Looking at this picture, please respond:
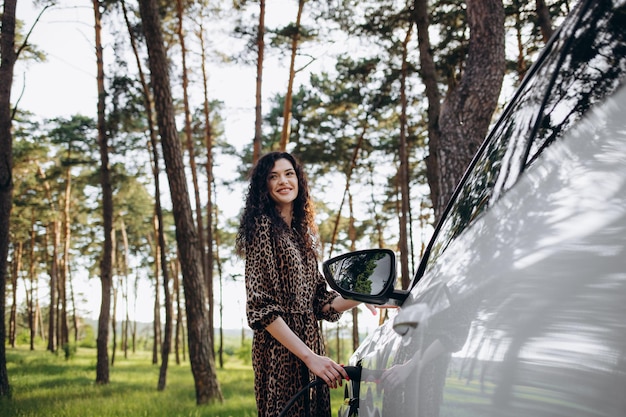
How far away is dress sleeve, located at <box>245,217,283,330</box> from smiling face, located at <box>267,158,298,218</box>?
0.24 meters

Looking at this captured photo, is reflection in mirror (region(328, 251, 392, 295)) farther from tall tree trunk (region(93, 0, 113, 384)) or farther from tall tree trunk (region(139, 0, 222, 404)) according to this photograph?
tall tree trunk (region(93, 0, 113, 384))

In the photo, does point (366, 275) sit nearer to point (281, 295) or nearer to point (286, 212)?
point (281, 295)

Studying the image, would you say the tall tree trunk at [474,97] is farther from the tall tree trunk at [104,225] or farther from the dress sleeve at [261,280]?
the tall tree trunk at [104,225]

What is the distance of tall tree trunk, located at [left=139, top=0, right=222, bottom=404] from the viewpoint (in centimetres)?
941

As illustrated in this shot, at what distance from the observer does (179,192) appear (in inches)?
378

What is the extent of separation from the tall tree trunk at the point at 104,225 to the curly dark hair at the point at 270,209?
40.9ft

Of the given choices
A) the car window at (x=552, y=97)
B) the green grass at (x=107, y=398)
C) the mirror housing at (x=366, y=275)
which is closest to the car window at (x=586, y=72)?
the car window at (x=552, y=97)

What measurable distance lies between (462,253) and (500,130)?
14.2 inches

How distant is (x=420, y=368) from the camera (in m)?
1.14

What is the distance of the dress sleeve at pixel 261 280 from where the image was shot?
2279 mm

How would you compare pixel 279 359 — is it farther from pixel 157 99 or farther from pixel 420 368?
pixel 157 99

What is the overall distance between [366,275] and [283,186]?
119 cm

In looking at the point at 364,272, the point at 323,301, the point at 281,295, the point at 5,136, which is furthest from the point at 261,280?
the point at 5,136

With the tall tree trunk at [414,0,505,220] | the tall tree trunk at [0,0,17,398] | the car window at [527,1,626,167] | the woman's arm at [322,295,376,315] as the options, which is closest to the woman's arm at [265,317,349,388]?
the woman's arm at [322,295,376,315]
